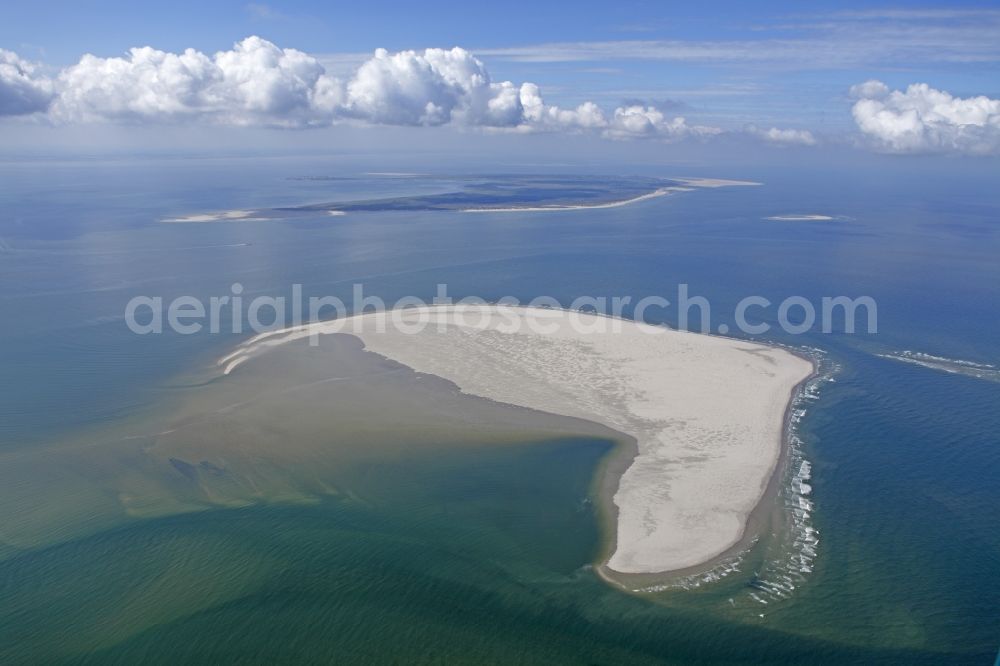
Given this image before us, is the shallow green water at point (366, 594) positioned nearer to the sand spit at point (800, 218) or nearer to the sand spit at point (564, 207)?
the sand spit at point (564, 207)

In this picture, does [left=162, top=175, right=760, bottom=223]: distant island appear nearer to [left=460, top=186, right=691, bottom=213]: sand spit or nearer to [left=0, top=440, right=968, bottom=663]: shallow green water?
[left=460, top=186, right=691, bottom=213]: sand spit

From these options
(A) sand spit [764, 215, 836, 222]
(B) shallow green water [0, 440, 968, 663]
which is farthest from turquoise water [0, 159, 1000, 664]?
(A) sand spit [764, 215, 836, 222]

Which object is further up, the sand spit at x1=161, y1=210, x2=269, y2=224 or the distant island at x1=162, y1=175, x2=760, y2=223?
the distant island at x1=162, y1=175, x2=760, y2=223

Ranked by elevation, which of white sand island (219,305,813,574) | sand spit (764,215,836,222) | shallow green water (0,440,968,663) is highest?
sand spit (764,215,836,222)

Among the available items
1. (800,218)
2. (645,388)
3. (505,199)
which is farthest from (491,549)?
(505,199)

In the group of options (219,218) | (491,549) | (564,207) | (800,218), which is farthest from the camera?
(564,207)

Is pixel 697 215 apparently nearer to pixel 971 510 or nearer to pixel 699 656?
pixel 971 510

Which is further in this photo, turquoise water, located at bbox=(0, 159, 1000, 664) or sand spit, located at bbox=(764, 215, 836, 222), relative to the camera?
sand spit, located at bbox=(764, 215, 836, 222)

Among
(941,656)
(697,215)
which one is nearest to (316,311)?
(941,656)

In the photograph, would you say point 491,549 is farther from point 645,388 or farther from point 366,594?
point 645,388
